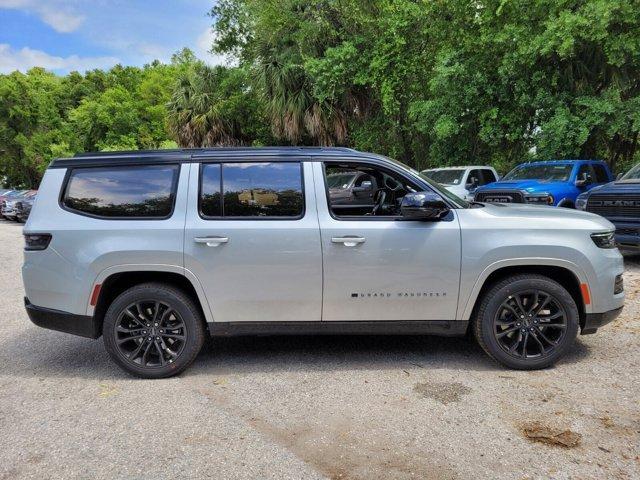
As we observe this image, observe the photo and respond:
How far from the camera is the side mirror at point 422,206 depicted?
3.83 metres

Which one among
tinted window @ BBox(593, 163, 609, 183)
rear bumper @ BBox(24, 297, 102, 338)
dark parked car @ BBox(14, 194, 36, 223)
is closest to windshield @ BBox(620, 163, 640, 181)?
tinted window @ BBox(593, 163, 609, 183)

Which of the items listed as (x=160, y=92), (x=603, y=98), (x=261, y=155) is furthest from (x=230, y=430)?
(x=160, y=92)

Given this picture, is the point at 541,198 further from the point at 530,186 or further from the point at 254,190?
the point at 254,190

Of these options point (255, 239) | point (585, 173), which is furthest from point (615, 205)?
point (255, 239)

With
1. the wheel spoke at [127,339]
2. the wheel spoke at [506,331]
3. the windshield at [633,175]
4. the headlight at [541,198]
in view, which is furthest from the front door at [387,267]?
the headlight at [541,198]

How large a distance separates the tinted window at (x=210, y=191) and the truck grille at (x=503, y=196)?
7.68 m

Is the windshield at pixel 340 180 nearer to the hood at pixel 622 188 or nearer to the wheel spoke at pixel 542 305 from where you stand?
the wheel spoke at pixel 542 305

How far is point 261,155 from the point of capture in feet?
13.5

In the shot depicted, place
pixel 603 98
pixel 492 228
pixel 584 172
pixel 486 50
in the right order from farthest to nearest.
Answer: pixel 486 50 → pixel 603 98 → pixel 584 172 → pixel 492 228

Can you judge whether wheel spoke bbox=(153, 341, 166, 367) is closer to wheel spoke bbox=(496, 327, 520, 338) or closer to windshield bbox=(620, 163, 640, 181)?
wheel spoke bbox=(496, 327, 520, 338)

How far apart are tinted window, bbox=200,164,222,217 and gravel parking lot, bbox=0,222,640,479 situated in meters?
1.43

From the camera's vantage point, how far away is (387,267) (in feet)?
12.9

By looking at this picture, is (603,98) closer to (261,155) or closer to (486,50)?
(486,50)

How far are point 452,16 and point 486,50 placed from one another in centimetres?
177
